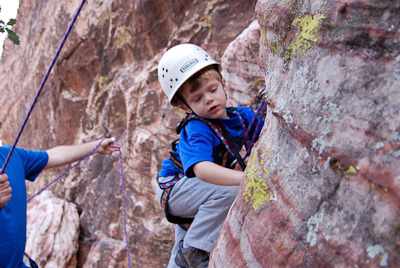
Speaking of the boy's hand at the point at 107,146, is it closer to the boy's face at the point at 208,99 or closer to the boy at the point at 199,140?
the boy at the point at 199,140

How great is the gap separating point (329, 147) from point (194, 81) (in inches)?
55.3

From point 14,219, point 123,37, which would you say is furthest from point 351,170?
point 123,37

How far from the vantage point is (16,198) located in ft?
10.2

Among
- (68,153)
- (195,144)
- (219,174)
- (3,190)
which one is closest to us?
(219,174)

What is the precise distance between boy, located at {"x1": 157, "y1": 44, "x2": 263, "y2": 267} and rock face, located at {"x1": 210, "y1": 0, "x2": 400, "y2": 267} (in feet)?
2.12

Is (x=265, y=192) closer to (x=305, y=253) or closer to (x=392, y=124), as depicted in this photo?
(x=305, y=253)

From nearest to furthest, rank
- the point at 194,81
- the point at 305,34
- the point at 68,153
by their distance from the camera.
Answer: the point at 305,34 < the point at 194,81 < the point at 68,153

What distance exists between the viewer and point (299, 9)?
1446mm

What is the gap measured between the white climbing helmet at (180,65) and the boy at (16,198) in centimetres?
157

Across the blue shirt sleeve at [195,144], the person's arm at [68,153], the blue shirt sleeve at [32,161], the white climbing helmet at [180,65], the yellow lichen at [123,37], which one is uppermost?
the white climbing helmet at [180,65]

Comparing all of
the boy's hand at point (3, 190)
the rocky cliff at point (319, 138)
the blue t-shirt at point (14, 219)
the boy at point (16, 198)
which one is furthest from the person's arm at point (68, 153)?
the rocky cliff at point (319, 138)

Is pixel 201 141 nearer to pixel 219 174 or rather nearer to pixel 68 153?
pixel 219 174

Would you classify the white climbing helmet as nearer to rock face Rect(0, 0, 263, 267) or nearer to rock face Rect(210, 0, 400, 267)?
rock face Rect(210, 0, 400, 267)

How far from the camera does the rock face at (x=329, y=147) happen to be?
1042 millimetres
